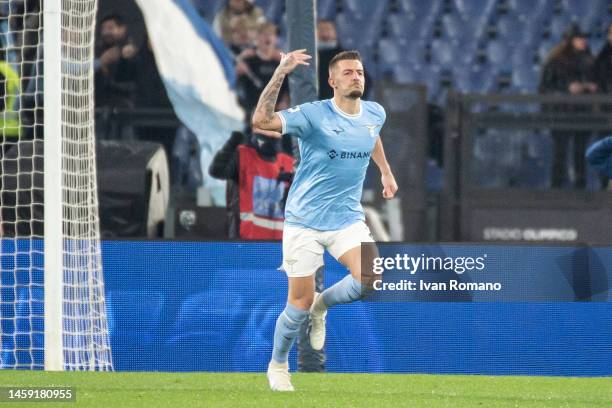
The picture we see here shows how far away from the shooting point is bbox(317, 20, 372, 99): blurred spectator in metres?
13.8

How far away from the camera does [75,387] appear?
8.53m

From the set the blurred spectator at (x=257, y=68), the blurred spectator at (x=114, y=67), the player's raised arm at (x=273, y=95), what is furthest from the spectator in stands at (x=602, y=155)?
the blurred spectator at (x=114, y=67)

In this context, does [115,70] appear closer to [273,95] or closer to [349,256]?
[349,256]

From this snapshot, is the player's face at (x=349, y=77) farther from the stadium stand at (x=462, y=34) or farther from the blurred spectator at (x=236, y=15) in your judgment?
the stadium stand at (x=462, y=34)

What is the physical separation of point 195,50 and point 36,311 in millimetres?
4653

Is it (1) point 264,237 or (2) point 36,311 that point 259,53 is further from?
(2) point 36,311

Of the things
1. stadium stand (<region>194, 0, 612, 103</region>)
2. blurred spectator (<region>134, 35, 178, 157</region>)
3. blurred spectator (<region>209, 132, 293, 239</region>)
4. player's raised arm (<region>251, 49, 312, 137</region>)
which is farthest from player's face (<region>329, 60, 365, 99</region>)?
stadium stand (<region>194, 0, 612, 103</region>)

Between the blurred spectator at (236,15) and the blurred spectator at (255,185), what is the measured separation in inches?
117

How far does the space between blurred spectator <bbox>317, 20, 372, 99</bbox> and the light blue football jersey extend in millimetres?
5177

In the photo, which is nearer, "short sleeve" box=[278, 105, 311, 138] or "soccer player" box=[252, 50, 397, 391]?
"short sleeve" box=[278, 105, 311, 138]

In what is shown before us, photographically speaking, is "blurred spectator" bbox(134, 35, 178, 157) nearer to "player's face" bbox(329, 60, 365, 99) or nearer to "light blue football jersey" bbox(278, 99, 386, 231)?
"light blue football jersey" bbox(278, 99, 386, 231)

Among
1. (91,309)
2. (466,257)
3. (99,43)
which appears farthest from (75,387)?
(99,43)

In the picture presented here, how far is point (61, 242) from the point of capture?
987cm

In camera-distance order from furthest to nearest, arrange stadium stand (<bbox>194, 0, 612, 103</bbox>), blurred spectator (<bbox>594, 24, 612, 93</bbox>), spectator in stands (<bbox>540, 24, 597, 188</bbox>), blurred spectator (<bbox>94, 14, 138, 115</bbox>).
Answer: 1. stadium stand (<bbox>194, 0, 612, 103</bbox>)
2. blurred spectator (<bbox>594, 24, 612, 93</bbox>)
3. spectator in stands (<bbox>540, 24, 597, 188</bbox>)
4. blurred spectator (<bbox>94, 14, 138, 115</bbox>)
